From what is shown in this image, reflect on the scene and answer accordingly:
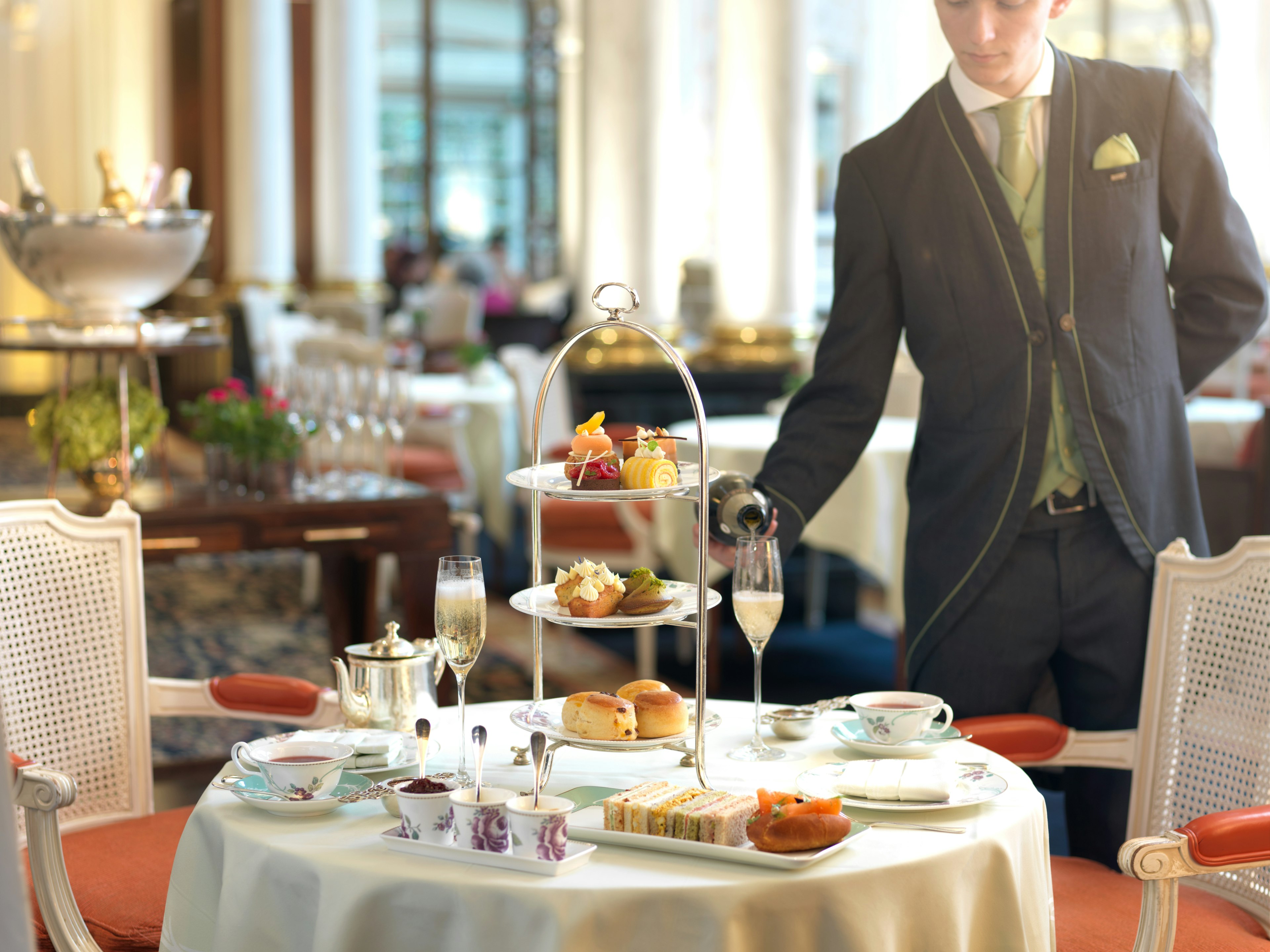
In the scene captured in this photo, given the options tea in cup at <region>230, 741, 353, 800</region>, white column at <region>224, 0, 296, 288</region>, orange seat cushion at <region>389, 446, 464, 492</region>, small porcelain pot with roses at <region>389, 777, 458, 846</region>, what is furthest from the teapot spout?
white column at <region>224, 0, 296, 288</region>

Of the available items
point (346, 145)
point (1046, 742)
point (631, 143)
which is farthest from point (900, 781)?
point (346, 145)

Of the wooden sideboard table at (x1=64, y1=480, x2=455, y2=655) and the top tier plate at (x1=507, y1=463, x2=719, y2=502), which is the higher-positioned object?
the top tier plate at (x1=507, y1=463, x2=719, y2=502)

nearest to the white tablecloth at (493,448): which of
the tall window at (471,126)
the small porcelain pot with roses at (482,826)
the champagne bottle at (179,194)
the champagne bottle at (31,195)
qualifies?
the champagne bottle at (179,194)

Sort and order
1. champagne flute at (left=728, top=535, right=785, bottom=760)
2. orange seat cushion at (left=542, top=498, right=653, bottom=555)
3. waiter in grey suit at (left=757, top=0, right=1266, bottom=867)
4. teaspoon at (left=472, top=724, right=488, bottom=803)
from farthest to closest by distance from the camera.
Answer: orange seat cushion at (left=542, top=498, right=653, bottom=555) → waiter in grey suit at (left=757, top=0, right=1266, bottom=867) → champagne flute at (left=728, top=535, right=785, bottom=760) → teaspoon at (left=472, top=724, right=488, bottom=803)

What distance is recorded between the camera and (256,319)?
368 inches

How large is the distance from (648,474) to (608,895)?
1.55ft

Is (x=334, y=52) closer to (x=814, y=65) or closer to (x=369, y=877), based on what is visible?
(x=814, y=65)

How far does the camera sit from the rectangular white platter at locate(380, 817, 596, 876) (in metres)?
1.31

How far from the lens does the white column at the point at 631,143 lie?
6.75m

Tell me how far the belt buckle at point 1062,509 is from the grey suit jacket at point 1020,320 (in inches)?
1.6

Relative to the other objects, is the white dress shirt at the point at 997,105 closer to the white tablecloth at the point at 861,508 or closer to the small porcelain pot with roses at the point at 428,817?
the small porcelain pot with roses at the point at 428,817

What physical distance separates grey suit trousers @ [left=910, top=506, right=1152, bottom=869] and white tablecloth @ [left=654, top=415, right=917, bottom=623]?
5.85 feet

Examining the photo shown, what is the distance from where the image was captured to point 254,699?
2.10m

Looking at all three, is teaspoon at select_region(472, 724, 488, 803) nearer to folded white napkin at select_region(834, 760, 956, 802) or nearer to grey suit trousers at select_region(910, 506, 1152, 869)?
folded white napkin at select_region(834, 760, 956, 802)
